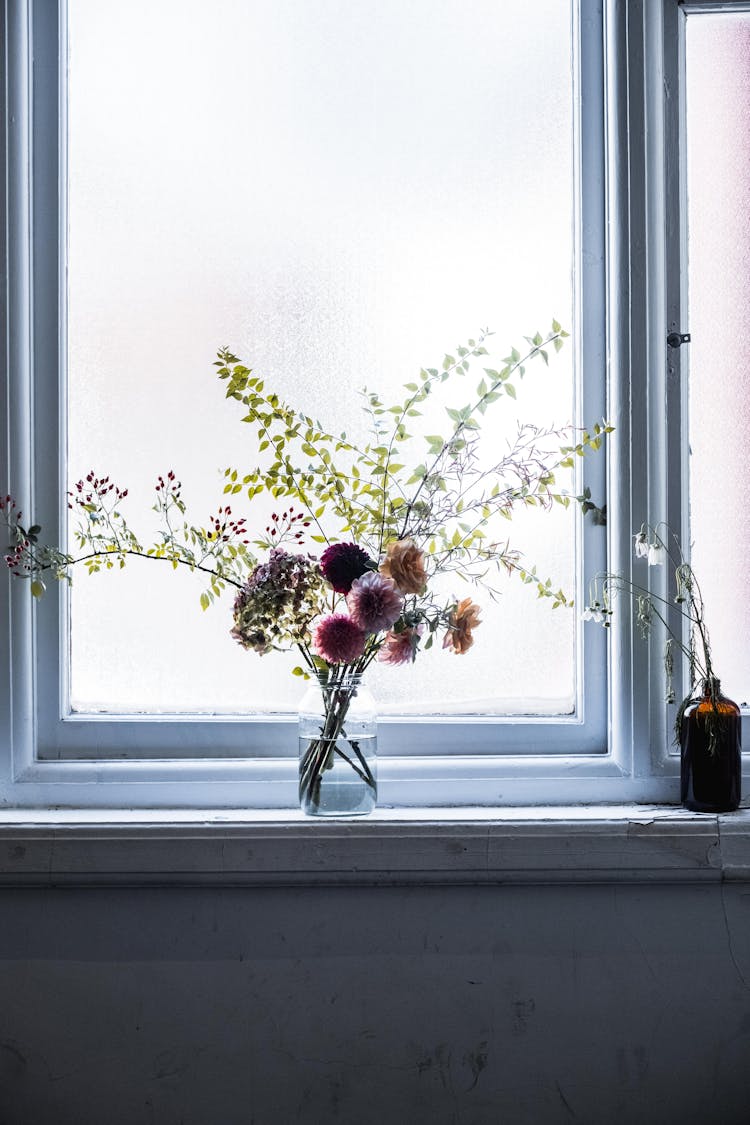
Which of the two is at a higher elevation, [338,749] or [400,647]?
[400,647]

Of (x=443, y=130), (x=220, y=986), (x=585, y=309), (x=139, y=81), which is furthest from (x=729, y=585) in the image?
(x=139, y=81)

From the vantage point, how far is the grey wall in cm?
118

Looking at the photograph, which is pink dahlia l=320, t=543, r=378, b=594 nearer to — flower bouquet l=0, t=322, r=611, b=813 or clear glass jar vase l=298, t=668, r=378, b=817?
flower bouquet l=0, t=322, r=611, b=813

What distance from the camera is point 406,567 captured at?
44.4 inches

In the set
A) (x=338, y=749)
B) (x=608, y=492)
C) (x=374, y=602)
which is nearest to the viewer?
(x=374, y=602)

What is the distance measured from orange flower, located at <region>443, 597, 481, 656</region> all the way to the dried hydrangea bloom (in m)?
0.16

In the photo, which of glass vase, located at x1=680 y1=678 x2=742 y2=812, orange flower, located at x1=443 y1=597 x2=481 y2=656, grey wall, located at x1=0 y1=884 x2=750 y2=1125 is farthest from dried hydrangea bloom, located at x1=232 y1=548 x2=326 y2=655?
glass vase, located at x1=680 y1=678 x2=742 y2=812

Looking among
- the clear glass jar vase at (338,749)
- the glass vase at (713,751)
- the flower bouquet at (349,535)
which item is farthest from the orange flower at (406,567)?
the glass vase at (713,751)

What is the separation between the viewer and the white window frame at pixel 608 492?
4.25 ft

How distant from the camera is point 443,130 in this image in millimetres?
1353

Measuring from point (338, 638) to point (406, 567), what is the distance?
0.36 feet

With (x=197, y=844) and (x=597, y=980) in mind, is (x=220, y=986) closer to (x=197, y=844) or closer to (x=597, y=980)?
(x=197, y=844)

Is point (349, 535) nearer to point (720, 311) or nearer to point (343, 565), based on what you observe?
point (343, 565)

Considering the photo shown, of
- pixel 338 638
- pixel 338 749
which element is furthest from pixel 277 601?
pixel 338 749
